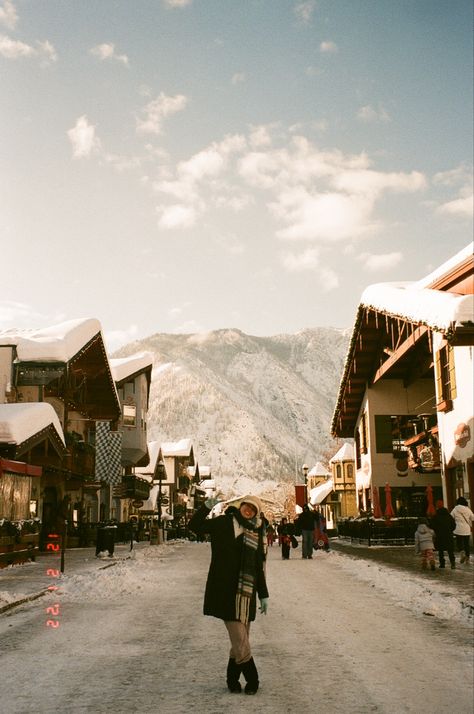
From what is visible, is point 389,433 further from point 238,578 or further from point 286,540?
point 238,578

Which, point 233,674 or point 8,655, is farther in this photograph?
point 8,655

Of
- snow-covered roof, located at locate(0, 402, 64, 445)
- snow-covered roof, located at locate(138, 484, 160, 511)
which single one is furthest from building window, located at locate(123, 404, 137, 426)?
snow-covered roof, located at locate(138, 484, 160, 511)

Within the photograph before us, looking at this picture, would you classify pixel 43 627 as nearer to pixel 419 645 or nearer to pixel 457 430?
pixel 419 645

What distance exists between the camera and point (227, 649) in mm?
7430

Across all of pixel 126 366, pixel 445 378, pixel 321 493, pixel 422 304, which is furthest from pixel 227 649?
pixel 321 493

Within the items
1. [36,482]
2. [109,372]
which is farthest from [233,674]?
[109,372]

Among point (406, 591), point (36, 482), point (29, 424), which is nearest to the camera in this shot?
point (406, 591)

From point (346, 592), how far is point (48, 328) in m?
21.0

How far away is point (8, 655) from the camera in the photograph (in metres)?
7.11

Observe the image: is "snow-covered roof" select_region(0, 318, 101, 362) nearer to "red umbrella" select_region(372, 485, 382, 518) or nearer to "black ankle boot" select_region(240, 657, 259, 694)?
"red umbrella" select_region(372, 485, 382, 518)

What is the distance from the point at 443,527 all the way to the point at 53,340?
56.4 ft

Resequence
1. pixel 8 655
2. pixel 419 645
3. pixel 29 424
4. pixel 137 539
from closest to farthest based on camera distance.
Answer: pixel 8 655 < pixel 419 645 < pixel 29 424 < pixel 137 539

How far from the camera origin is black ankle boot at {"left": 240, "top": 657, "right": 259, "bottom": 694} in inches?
222

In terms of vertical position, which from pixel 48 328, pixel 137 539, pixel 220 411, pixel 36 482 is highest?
pixel 220 411
